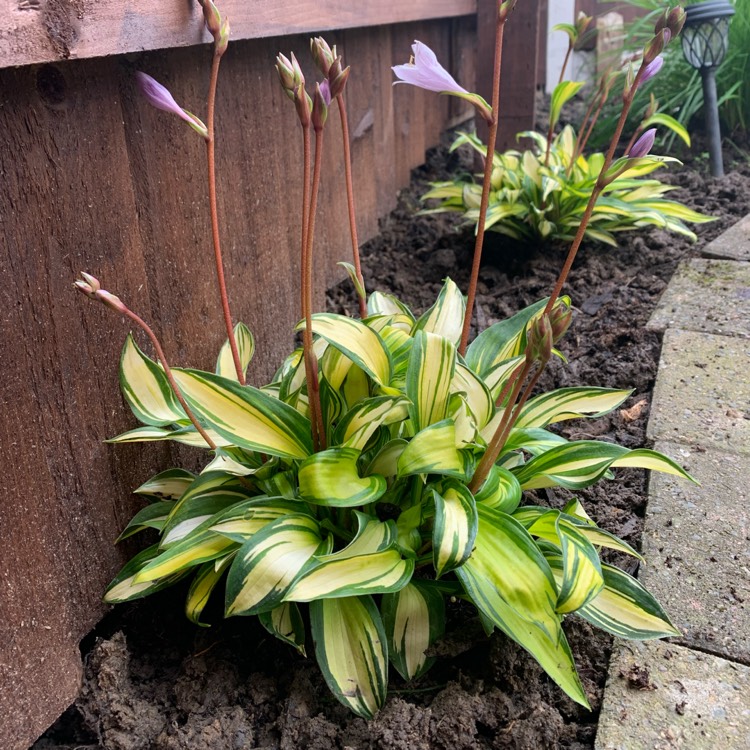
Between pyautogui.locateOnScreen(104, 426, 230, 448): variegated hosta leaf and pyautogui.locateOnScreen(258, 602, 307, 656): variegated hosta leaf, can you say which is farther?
pyautogui.locateOnScreen(104, 426, 230, 448): variegated hosta leaf

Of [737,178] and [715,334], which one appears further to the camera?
[737,178]

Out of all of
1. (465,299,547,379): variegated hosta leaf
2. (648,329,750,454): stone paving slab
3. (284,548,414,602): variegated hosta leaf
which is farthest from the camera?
(648,329,750,454): stone paving slab

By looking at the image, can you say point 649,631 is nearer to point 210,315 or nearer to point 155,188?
point 210,315

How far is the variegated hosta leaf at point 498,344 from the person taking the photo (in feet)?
5.20

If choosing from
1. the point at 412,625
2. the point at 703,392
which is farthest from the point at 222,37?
the point at 703,392

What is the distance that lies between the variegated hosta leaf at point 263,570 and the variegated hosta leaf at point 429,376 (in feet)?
1.03

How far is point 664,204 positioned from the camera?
2.82 metres

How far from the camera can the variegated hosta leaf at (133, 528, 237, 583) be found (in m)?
1.18

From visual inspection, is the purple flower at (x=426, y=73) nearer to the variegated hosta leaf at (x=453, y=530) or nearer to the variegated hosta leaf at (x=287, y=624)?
the variegated hosta leaf at (x=453, y=530)

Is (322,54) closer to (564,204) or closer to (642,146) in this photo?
(642,146)

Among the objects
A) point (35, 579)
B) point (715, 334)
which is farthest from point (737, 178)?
point (35, 579)

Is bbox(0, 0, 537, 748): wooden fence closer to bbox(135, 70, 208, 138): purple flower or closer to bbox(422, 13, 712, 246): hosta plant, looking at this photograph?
bbox(135, 70, 208, 138): purple flower

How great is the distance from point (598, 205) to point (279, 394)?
5.74 feet

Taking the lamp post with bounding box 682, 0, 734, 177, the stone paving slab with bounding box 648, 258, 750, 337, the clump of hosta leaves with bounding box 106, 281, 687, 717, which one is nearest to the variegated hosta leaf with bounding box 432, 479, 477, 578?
the clump of hosta leaves with bounding box 106, 281, 687, 717
